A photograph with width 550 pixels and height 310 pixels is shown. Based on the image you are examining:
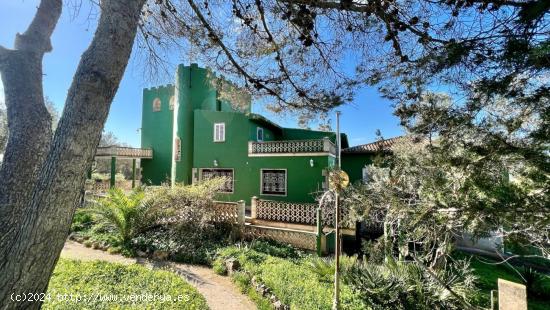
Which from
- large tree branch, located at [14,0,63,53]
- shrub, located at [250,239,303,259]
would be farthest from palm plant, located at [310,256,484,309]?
large tree branch, located at [14,0,63,53]

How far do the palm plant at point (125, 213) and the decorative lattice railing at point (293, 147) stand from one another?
7.16 meters

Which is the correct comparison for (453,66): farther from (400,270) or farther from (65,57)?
(65,57)

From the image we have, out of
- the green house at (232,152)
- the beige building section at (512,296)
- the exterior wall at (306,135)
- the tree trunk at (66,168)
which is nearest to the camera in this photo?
the tree trunk at (66,168)

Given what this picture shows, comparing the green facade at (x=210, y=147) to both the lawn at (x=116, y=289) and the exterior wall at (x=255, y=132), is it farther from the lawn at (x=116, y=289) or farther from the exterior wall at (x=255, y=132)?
the lawn at (x=116, y=289)

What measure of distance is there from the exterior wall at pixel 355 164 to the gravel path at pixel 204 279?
38.2ft

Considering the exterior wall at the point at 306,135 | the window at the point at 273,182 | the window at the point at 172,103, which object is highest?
the window at the point at 172,103

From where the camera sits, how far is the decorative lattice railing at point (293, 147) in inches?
519

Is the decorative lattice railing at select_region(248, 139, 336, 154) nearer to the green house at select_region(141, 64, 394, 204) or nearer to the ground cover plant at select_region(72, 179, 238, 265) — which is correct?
the green house at select_region(141, 64, 394, 204)

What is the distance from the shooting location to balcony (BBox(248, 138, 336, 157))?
43.2 feet

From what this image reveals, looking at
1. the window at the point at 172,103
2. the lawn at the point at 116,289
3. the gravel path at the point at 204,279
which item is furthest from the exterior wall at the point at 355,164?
the lawn at the point at 116,289

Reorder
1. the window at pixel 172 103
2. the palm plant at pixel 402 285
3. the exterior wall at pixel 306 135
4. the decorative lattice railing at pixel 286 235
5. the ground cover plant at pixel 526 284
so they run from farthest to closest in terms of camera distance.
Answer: the exterior wall at pixel 306 135
the window at pixel 172 103
the decorative lattice railing at pixel 286 235
the ground cover plant at pixel 526 284
the palm plant at pixel 402 285

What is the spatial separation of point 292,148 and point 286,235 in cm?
595

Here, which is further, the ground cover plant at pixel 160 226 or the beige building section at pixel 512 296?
the ground cover plant at pixel 160 226

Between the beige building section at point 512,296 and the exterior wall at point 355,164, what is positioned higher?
the exterior wall at point 355,164
